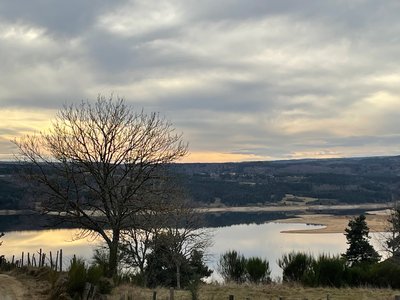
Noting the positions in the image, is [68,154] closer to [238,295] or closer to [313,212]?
[238,295]

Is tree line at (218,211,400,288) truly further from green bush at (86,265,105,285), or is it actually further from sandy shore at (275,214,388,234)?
sandy shore at (275,214,388,234)

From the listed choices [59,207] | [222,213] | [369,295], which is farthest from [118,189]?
[222,213]

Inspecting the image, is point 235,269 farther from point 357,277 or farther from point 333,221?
point 333,221

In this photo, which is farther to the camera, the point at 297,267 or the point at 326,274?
the point at 297,267

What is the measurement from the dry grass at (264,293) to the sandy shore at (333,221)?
209ft

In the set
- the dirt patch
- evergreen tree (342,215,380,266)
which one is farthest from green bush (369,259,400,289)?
evergreen tree (342,215,380,266)

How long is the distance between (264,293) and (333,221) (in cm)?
8629

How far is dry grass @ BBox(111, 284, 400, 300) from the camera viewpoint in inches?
548

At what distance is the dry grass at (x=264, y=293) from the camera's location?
45.7ft

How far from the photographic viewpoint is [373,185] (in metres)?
166

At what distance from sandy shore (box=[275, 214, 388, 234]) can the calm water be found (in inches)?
196

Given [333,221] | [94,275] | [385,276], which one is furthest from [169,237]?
[333,221]

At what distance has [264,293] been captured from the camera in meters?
14.9

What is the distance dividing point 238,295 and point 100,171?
7.84 meters
